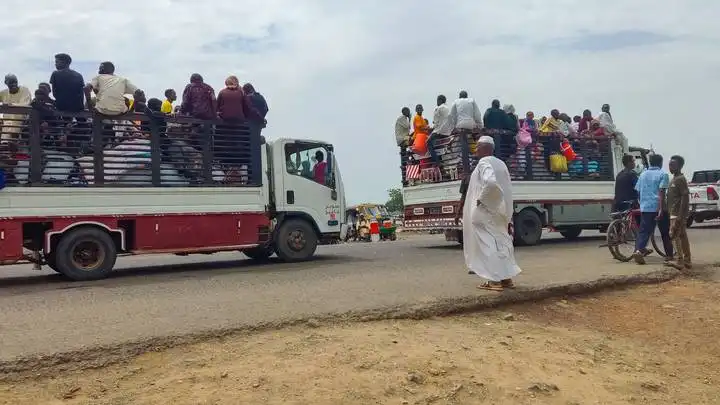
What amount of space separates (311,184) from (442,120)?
11.7 feet

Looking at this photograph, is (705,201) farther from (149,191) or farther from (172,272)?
(149,191)

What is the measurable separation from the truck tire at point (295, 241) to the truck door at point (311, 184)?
21 centimetres

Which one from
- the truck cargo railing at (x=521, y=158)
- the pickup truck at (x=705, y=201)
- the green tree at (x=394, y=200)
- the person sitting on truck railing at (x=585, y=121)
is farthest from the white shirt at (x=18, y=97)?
the green tree at (x=394, y=200)

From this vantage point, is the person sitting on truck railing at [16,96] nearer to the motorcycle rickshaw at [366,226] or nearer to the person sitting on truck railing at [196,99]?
the person sitting on truck railing at [196,99]

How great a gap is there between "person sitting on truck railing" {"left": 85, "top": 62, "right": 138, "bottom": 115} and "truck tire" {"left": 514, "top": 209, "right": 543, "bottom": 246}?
832cm

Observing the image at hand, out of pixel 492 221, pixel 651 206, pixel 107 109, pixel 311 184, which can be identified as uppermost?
pixel 107 109

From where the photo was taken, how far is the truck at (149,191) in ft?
28.5

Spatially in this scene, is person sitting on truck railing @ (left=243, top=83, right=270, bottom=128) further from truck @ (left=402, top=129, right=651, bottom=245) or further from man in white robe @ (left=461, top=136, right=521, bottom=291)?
man in white robe @ (left=461, top=136, right=521, bottom=291)

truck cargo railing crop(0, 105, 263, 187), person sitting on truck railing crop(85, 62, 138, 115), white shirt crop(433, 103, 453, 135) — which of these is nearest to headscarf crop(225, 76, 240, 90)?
truck cargo railing crop(0, 105, 263, 187)

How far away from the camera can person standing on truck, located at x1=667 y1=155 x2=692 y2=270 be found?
28.4 feet

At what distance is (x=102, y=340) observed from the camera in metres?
4.54

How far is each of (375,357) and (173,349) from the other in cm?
144

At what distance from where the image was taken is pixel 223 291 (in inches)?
285

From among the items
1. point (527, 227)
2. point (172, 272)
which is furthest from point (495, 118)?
point (172, 272)
